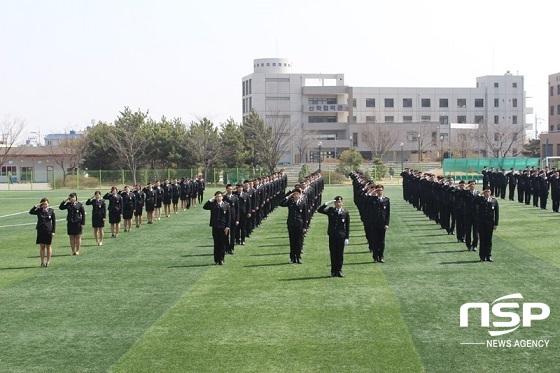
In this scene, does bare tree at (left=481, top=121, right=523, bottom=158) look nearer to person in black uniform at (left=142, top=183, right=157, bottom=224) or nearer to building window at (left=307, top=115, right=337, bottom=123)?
building window at (left=307, top=115, right=337, bottom=123)

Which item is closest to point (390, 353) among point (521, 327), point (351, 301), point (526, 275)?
point (521, 327)

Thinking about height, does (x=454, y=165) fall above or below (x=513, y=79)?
below

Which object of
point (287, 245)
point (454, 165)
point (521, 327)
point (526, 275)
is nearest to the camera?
point (521, 327)

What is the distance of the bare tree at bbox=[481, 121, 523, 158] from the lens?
9794cm

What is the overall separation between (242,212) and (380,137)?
7756 centimetres

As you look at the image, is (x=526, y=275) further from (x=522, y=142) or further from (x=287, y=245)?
(x=522, y=142)

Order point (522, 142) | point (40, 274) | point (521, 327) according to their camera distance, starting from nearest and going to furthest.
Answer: point (521, 327)
point (40, 274)
point (522, 142)

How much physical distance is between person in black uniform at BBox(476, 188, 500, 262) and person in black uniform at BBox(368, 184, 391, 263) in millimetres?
2155

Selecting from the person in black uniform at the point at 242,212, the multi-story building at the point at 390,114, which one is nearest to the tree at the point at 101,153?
the multi-story building at the point at 390,114

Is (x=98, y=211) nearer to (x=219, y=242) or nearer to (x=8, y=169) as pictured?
(x=219, y=242)

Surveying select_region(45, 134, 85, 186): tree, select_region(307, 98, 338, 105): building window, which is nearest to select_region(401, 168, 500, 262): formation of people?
select_region(45, 134, 85, 186): tree

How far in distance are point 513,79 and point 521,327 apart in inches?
4147

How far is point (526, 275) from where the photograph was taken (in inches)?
589

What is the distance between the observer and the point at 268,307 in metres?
12.4
